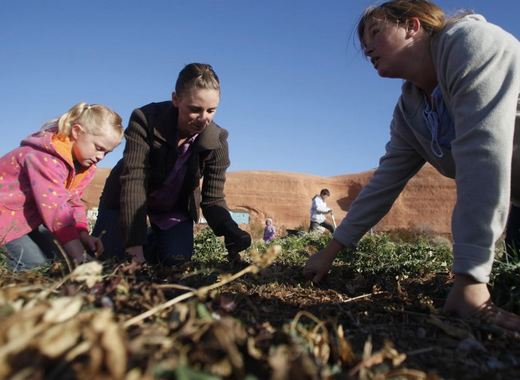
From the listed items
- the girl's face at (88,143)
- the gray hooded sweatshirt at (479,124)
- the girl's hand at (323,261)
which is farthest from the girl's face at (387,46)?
the girl's face at (88,143)

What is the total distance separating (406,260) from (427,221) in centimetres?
3663

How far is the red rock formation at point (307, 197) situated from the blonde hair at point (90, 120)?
3202cm

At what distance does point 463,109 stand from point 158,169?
2.44 metres

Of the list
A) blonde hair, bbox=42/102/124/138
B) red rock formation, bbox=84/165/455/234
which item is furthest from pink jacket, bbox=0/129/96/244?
red rock formation, bbox=84/165/455/234

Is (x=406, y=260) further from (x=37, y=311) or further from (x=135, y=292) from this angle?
(x=37, y=311)

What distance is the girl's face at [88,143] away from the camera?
3.65 meters

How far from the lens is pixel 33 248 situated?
3.53 m

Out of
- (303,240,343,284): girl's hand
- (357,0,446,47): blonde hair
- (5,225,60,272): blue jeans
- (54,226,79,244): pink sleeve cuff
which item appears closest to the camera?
(357,0,446,47): blonde hair

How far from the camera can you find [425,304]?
2180mm

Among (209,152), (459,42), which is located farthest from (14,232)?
(459,42)

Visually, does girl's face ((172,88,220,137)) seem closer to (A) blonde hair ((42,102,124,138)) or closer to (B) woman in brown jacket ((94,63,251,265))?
(B) woman in brown jacket ((94,63,251,265))

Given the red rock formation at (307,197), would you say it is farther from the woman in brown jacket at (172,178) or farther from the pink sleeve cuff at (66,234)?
the pink sleeve cuff at (66,234)

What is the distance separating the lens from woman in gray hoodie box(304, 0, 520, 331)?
1.88 m

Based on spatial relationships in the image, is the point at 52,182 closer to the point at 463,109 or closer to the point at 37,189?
the point at 37,189
